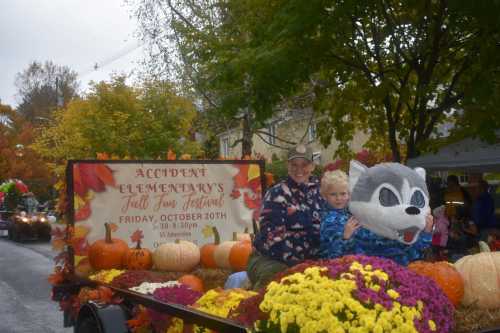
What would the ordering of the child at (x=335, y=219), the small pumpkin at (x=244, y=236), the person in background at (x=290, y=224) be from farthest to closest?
1. the small pumpkin at (x=244, y=236)
2. the person in background at (x=290, y=224)
3. the child at (x=335, y=219)

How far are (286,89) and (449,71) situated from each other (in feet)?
10.8

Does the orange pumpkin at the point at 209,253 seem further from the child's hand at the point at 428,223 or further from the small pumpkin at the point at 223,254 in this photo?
the child's hand at the point at 428,223

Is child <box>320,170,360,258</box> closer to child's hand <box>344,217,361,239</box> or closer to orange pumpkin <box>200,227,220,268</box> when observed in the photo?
child's hand <box>344,217,361,239</box>

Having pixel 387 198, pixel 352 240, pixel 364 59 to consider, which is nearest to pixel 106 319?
pixel 352 240

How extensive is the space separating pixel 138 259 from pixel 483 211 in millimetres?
7542

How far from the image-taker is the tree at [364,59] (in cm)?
1052

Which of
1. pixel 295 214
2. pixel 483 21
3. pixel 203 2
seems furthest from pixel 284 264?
pixel 203 2

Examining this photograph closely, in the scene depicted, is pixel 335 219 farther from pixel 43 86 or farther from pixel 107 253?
pixel 43 86

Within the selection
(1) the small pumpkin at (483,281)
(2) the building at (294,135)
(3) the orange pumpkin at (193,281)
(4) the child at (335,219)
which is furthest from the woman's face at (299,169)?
(2) the building at (294,135)

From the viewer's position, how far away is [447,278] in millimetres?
3535

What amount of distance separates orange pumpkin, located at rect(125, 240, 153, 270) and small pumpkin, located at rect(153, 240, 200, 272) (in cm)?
7

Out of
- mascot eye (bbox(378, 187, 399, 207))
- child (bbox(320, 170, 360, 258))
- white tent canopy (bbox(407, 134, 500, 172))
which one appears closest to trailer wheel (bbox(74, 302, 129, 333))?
child (bbox(320, 170, 360, 258))

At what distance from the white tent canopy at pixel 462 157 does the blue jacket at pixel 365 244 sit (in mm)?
7208

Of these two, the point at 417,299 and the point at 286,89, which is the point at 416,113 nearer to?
the point at 286,89
